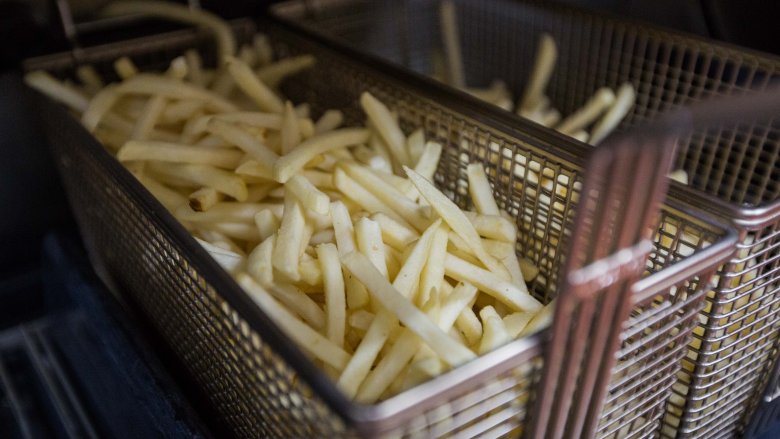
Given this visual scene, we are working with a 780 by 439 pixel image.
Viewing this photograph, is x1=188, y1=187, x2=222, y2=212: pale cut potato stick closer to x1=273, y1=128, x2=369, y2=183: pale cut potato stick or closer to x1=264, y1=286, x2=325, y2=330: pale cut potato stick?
x1=273, y1=128, x2=369, y2=183: pale cut potato stick

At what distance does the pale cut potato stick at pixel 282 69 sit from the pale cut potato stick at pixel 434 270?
0.64 meters

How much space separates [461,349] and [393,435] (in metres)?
0.11

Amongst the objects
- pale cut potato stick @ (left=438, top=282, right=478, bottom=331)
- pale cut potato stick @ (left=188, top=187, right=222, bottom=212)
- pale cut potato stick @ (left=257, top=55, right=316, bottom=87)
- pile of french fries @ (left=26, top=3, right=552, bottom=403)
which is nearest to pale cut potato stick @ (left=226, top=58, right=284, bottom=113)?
pile of french fries @ (left=26, top=3, right=552, bottom=403)

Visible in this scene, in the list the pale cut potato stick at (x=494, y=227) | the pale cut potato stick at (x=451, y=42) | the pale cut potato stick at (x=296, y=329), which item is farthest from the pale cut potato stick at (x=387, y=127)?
the pale cut potato stick at (x=451, y=42)

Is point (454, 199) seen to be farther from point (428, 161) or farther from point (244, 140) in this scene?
point (244, 140)

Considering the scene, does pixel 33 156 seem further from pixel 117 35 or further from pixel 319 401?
pixel 319 401

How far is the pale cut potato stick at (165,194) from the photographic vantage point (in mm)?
1063

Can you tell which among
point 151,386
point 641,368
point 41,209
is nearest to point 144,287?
point 151,386

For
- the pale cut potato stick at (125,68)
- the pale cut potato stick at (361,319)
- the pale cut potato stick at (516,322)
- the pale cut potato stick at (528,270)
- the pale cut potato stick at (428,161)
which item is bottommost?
the pale cut potato stick at (528,270)

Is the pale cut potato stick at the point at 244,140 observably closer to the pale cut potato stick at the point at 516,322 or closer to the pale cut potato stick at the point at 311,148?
the pale cut potato stick at the point at 311,148

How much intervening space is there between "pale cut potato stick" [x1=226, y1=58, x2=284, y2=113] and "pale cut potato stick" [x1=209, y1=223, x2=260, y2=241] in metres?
0.30

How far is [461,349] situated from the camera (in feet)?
2.18

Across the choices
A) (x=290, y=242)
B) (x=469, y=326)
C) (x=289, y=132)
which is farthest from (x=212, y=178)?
(x=469, y=326)

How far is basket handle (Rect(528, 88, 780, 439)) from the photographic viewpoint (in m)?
0.44
